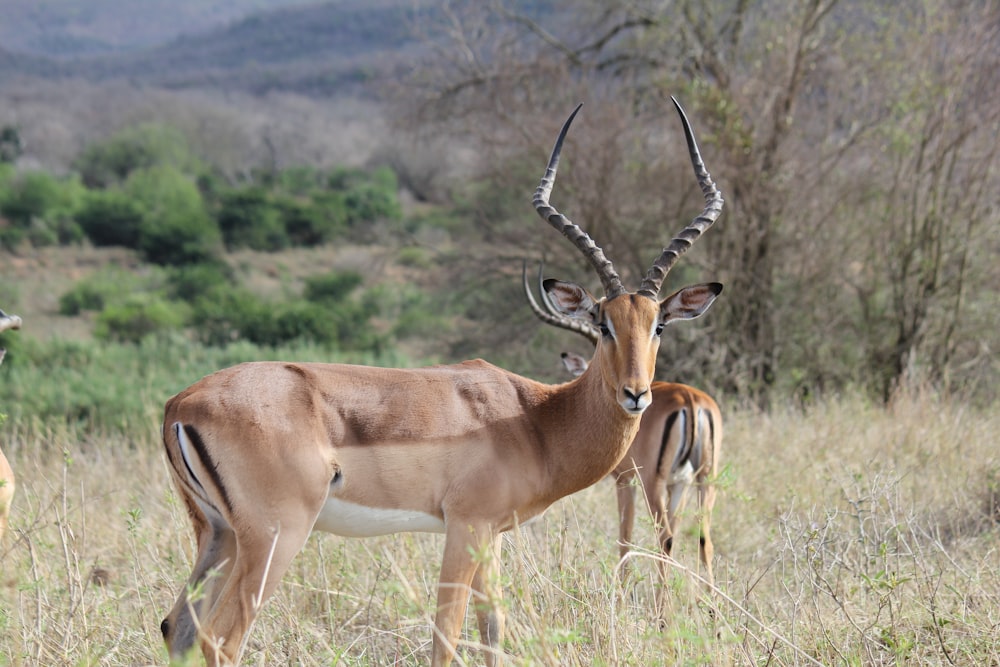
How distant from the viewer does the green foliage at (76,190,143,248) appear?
39.2m

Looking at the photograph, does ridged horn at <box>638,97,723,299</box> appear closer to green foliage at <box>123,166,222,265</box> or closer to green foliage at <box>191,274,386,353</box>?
green foliage at <box>191,274,386,353</box>

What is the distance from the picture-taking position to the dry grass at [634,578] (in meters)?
3.76

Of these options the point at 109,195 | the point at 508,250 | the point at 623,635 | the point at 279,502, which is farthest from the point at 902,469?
the point at 109,195

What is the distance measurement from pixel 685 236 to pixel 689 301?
28 centimetres

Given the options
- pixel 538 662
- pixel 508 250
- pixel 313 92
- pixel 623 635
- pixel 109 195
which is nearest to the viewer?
pixel 538 662

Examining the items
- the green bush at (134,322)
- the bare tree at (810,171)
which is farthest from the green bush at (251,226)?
the bare tree at (810,171)

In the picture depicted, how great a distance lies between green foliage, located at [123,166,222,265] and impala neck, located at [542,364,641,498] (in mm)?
33929

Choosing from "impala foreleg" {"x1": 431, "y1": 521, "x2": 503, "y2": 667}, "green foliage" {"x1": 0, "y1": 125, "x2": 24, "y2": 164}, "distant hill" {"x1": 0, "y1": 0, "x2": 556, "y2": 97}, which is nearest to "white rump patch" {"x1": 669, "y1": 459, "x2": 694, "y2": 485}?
"impala foreleg" {"x1": 431, "y1": 521, "x2": 503, "y2": 667}

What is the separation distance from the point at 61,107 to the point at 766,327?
2850 inches

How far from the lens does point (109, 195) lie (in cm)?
4119

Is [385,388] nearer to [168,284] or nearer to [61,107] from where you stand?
[168,284]

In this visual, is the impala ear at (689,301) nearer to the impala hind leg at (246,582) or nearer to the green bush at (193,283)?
the impala hind leg at (246,582)

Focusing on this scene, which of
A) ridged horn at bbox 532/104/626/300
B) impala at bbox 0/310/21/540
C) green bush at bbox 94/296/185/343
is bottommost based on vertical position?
green bush at bbox 94/296/185/343

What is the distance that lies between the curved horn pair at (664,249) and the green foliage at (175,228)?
33499mm
